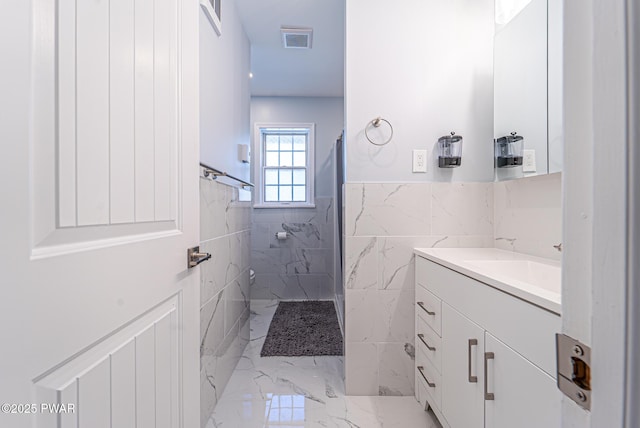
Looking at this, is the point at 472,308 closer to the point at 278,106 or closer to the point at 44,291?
the point at 44,291

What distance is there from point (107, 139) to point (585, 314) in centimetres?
80

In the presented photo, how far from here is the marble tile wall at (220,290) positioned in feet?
4.79

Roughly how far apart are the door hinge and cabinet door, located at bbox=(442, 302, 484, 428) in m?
0.78

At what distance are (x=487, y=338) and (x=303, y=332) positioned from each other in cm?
189

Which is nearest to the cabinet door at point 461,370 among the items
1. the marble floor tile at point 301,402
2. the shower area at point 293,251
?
the marble floor tile at point 301,402

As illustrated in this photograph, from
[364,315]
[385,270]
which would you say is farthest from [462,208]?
[364,315]

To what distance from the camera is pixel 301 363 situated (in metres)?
2.07

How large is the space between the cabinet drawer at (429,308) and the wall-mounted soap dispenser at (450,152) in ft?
2.42

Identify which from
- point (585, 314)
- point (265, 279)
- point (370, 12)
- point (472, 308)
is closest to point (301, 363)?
point (472, 308)

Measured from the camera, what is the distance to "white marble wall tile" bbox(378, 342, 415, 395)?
171 cm

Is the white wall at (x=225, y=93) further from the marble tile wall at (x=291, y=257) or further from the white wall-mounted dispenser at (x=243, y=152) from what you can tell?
the marble tile wall at (x=291, y=257)

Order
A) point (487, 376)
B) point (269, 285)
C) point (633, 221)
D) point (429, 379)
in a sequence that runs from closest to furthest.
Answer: point (633, 221)
point (487, 376)
point (429, 379)
point (269, 285)

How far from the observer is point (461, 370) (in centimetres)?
116

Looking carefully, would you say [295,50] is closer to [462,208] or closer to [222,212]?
[222,212]
